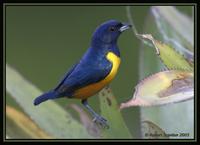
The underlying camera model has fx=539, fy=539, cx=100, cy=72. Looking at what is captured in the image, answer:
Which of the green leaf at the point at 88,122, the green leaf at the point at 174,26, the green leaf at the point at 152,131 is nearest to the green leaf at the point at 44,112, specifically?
the green leaf at the point at 88,122

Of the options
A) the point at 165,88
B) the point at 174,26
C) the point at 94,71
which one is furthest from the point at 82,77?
the point at 174,26

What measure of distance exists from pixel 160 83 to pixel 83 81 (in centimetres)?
12

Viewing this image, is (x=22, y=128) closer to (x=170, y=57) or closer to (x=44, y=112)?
(x=44, y=112)

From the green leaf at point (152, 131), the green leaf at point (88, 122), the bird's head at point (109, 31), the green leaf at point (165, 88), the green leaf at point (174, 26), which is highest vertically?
the bird's head at point (109, 31)

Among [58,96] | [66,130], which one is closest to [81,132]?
[66,130]

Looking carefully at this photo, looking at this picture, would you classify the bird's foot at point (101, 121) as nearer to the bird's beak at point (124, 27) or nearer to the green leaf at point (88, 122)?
the green leaf at point (88, 122)

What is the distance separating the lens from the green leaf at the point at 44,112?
0.98 meters

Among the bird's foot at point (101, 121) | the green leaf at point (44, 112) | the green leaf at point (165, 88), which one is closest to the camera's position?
the green leaf at point (165, 88)

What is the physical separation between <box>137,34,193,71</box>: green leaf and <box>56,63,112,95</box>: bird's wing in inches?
3.0

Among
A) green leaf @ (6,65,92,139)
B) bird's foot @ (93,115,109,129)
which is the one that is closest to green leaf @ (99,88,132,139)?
bird's foot @ (93,115,109,129)

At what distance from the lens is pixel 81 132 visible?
0.97 m

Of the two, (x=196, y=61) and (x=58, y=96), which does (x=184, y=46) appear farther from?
(x=58, y=96)

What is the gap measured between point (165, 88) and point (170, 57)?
49 mm

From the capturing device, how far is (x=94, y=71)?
2.72 ft
